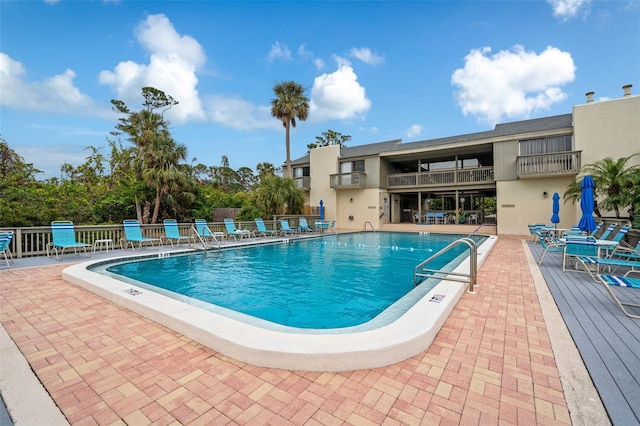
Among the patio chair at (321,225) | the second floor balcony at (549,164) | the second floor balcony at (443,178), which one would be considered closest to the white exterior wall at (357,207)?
Result: the second floor balcony at (443,178)

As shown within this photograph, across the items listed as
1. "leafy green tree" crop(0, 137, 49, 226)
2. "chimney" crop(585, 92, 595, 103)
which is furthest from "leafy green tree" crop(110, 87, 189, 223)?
"chimney" crop(585, 92, 595, 103)

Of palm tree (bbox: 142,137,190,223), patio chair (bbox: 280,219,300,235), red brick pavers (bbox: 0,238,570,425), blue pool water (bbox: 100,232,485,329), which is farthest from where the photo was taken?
palm tree (bbox: 142,137,190,223)

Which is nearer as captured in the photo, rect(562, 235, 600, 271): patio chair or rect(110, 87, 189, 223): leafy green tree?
rect(562, 235, 600, 271): patio chair

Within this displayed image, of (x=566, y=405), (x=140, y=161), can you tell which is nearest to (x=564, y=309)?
(x=566, y=405)

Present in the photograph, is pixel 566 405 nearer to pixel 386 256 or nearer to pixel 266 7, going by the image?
pixel 386 256

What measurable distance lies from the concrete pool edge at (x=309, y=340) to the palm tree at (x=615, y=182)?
12.0m

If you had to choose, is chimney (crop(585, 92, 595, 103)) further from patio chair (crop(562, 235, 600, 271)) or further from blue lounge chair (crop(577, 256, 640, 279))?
patio chair (crop(562, 235, 600, 271))

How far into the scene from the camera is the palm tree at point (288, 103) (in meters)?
23.7

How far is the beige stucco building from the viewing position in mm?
14266

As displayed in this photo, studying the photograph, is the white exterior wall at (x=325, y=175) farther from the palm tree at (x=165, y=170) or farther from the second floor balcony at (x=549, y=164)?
the second floor balcony at (x=549, y=164)

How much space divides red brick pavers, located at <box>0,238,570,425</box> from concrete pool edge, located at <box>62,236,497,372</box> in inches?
3.0

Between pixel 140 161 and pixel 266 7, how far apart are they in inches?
448

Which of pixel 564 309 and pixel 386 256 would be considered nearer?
pixel 564 309

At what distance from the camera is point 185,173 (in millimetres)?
18031
